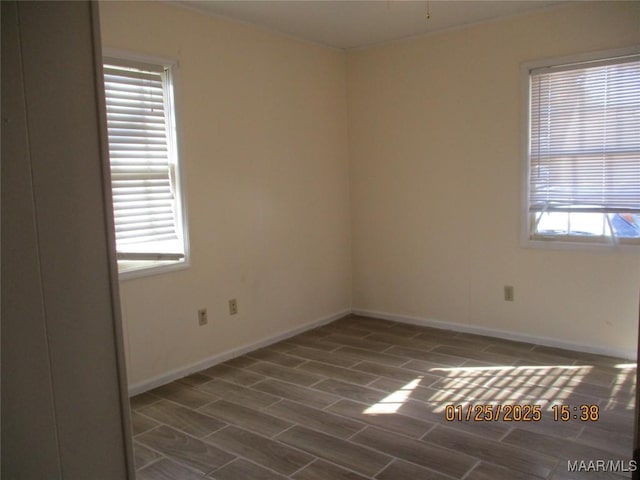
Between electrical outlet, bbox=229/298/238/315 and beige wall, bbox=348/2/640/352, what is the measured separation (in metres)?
1.46

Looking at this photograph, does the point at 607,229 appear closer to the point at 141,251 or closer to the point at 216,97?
the point at 216,97

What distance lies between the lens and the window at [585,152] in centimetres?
346

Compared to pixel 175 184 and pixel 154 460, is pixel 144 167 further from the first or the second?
pixel 154 460

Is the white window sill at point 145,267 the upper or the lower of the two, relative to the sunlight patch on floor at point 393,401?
upper

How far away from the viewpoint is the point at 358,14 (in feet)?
12.2

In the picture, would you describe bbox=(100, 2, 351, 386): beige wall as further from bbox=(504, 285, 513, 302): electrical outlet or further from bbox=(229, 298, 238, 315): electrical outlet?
bbox=(504, 285, 513, 302): electrical outlet

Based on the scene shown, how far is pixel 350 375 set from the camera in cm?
346

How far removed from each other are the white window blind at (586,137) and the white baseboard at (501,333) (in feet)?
3.18

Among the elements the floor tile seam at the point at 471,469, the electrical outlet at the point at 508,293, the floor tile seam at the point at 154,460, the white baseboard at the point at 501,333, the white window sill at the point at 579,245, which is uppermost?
the white window sill at the point at 579,245

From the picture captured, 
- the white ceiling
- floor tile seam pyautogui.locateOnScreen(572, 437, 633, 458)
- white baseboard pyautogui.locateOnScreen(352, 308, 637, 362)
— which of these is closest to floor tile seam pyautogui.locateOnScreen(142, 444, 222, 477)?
floor tile seam pyautogui.locateOnScreen(572, 437, 633, 458)

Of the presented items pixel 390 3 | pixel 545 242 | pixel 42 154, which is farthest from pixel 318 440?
pixel 390 3

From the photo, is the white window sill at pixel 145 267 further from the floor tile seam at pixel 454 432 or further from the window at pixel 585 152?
the window at pixel 585 152

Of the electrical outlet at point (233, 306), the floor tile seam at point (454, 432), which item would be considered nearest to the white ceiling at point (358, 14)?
the electrical outlet at point (233, 306)

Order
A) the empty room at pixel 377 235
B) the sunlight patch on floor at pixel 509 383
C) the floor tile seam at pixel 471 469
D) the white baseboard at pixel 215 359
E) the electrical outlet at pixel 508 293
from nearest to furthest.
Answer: the floor tile seam at pixel 471 469, the empty room at pixel 377 235, the sunlight patch on floor at pixel 509 383, the white baseboard at pixel 215 359, the electrical outlet at pixel 508 293
